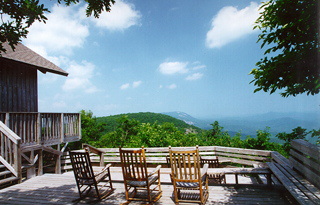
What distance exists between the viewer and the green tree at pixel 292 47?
2.76 metres

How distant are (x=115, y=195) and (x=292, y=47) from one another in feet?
15.1

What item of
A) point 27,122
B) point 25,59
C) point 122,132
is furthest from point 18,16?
point 122,132

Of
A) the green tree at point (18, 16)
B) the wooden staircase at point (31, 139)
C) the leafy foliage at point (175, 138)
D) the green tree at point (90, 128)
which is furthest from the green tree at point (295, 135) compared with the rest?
the green tree at point (90, 128)

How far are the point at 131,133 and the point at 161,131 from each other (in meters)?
3.04

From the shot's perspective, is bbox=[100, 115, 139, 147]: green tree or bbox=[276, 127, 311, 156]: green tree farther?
bbox=[100, 115, 139, 147]: green tree

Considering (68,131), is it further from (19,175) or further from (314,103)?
(314,103)

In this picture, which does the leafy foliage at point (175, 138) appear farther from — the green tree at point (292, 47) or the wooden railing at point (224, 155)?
the green tree at point (292, 47)

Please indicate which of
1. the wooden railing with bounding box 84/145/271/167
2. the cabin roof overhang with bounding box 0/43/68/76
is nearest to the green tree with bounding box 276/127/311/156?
the wooden railing with bounding box 84/145/271/167

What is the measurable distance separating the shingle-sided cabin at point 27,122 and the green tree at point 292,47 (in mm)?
6282

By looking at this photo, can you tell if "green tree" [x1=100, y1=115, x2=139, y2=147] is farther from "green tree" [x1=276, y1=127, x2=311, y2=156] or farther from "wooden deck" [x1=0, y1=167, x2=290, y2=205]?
"green tree" [x1=276, y1=127, x2=311, y2=156]

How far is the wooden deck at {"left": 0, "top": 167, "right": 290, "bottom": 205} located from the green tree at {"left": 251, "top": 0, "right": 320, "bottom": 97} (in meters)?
2.25

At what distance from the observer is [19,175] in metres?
5.38

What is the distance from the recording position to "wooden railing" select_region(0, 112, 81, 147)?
6.59m

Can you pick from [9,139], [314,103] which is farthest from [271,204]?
[9,139]
